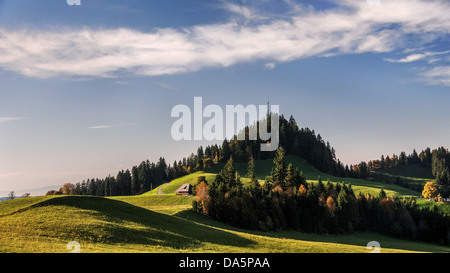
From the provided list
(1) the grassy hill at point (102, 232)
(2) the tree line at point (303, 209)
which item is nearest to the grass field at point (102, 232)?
(1) the grassy hill at point (102, 232)

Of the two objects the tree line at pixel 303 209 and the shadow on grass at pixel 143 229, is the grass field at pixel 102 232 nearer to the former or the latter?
the shadow on grass at pixel 143 229

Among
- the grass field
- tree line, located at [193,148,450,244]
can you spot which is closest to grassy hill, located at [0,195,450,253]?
the grass field

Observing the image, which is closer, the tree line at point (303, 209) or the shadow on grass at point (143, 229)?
the shadow on grass at point (143, 229)

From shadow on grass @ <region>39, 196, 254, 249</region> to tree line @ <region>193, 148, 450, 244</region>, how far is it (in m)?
25.3

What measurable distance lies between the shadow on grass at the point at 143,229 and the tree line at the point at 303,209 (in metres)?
25.3

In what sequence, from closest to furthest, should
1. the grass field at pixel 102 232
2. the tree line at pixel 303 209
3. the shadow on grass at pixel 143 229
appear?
the grass field at pixel 102 232
the shadow on grass at pixel 143 229
the tree line at pixel 303 209

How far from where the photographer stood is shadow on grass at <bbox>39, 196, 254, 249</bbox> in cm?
4153

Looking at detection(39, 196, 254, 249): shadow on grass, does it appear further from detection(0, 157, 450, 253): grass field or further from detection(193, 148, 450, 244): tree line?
detection(193, 148, 450, 244): tree line

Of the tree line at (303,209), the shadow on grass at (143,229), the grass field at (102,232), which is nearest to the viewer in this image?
the grass field at (102,232)

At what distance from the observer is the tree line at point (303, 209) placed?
267ft

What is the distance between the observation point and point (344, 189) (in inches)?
4272
